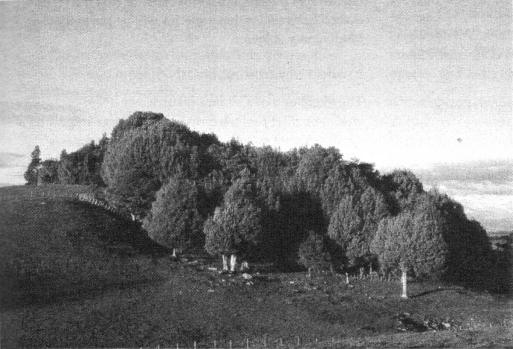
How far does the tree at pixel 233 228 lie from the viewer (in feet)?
256

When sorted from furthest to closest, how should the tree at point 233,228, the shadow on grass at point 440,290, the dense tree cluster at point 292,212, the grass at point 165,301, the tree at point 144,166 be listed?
the tree at point 144,166 → the dense tree cluster at point 292,212 → the tree at point 233,228 → the shadow on grass at point 440,290 → the grass at point 165,301

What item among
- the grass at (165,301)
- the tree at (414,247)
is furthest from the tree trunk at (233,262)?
the tree at (414,247)

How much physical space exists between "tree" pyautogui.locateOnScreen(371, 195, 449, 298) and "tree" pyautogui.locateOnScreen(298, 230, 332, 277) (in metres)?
7.38

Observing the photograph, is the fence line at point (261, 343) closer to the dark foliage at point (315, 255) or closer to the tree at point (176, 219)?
the dark foliage at point (315, 255)

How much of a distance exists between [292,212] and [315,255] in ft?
36.7

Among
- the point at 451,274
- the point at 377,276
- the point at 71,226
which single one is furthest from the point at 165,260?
the point at 451,274

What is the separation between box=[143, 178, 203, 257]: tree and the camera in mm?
80562

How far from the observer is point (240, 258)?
83.2 m

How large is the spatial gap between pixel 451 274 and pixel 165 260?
151 feet

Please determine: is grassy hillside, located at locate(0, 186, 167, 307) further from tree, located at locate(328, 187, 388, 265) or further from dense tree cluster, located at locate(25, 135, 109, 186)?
dense tree cluster, located at locate(25, 135, 109, 186)

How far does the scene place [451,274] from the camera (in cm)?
8600

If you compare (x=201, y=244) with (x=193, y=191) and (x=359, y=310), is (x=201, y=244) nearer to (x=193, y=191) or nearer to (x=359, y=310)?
(x=193, y=191)

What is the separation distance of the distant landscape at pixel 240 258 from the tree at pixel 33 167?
4005 centimetres

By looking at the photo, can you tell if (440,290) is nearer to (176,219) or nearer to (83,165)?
(176,219)
